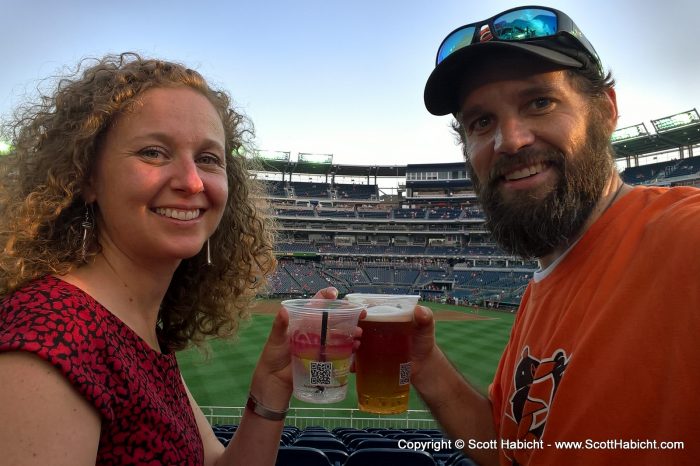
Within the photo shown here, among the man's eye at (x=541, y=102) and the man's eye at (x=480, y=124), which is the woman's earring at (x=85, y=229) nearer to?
the man's eye at (x=480, y=124)

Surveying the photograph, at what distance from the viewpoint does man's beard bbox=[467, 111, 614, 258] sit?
181cm

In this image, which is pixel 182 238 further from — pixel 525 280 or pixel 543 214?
pixel 525 280

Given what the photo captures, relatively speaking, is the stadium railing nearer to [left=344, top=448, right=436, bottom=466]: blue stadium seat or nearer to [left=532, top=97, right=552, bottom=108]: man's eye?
[left=344, top=448, right=436, bottom=466]: blue stadium seat

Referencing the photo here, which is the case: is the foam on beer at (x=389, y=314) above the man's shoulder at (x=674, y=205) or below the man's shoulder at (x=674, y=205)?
below

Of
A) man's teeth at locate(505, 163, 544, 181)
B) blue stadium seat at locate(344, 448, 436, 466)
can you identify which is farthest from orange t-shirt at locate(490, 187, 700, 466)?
blue stadium seat at locate(344, 448, 436, 466)

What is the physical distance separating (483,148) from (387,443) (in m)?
4.11

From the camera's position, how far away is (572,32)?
189cm

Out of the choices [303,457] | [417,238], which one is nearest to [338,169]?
[417,238]

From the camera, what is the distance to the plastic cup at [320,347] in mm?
1861

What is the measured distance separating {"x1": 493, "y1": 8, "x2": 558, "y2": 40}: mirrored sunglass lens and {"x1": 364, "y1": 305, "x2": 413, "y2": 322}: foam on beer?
143 cm

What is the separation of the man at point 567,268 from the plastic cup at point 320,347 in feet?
1.27

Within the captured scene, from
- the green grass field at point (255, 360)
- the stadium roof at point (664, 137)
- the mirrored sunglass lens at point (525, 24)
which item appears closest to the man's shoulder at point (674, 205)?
the mirrored sunglass lens at point (525, 24)

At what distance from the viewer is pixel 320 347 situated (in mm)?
1868

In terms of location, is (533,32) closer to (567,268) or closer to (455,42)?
(455,42)
